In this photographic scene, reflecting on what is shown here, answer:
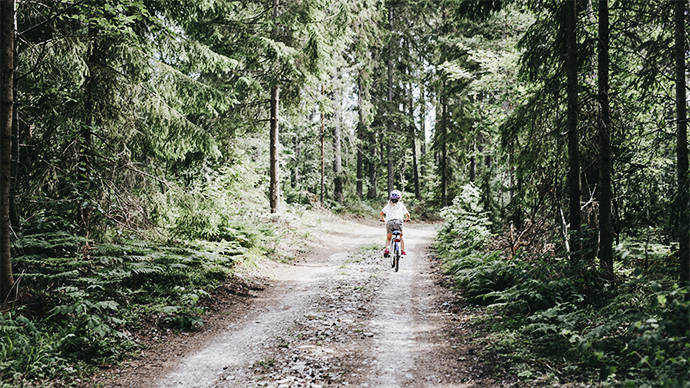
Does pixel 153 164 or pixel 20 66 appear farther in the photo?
pixel 153 164

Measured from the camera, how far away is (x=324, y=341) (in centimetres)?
618

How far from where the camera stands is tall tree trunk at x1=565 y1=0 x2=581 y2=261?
6.69m

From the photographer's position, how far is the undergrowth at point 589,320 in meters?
3.22

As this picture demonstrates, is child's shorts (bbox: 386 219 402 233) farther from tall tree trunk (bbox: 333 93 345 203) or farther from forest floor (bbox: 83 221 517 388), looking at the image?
tall tree trunk (bbox: 333 93 345 203)

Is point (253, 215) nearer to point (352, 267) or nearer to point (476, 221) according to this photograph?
point (352, 267)

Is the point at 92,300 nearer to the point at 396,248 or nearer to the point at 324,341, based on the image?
the point at 324,341

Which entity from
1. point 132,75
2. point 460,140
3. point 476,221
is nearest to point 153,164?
point 132,75

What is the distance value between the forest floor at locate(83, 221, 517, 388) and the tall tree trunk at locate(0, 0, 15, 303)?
7.68 feet

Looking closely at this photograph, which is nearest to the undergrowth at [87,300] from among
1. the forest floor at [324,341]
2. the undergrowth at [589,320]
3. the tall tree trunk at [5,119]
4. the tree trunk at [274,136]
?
the tall tree trunk at [5,119]

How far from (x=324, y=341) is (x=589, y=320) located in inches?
149

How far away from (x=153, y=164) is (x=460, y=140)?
2185 cm

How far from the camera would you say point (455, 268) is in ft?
35.4

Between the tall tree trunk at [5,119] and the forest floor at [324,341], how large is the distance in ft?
7.68

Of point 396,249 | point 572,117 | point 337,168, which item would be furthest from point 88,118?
point 337,168
